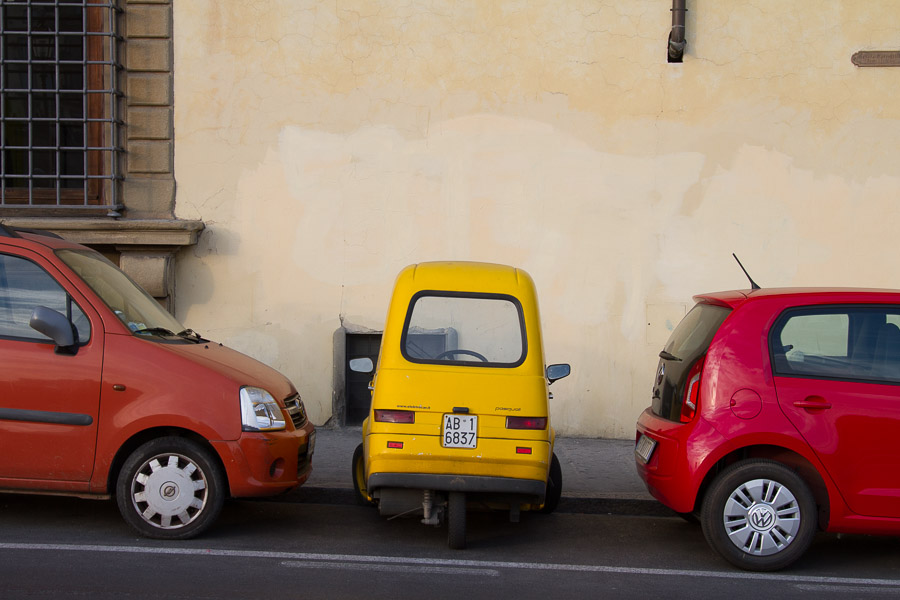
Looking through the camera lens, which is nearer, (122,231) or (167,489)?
(167,489)

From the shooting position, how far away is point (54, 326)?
5.67 metres

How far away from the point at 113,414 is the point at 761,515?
395 centimetres

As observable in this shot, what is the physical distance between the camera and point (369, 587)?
5090mm

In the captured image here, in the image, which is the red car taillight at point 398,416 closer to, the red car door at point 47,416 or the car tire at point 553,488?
the car tire at point 553,488

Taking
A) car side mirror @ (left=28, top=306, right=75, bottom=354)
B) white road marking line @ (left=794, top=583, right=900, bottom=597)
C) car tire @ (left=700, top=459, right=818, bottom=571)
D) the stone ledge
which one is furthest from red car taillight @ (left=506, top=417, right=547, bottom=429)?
the stone ledge

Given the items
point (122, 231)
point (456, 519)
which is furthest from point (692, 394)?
point (122, 231)

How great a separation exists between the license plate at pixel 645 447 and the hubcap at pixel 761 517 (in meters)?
0.65

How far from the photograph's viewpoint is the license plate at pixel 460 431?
18.4 ft

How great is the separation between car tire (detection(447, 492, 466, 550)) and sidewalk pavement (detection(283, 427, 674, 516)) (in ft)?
4.97

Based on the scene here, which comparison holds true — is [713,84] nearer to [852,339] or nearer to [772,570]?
[852,339]

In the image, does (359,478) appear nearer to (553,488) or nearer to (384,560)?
(384,560)

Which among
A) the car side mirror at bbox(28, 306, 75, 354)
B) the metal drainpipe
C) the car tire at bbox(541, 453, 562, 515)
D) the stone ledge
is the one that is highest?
the metal drainpipe

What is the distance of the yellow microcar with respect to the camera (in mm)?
5586

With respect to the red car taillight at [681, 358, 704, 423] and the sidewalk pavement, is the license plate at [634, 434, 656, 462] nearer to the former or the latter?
the red car taillight at [681, 358, 704, 423]
